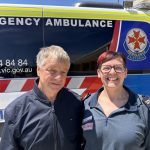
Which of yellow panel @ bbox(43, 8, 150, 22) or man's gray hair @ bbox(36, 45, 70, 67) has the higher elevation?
man's gray hair @ bbox(36, 45, 70, 67)

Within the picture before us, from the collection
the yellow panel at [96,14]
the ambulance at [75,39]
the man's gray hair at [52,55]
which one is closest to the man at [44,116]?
the man's gray hair at [52,55]

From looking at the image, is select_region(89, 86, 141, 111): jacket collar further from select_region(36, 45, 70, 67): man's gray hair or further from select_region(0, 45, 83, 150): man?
select_region(36, 45, 70, 67): man's gray hair

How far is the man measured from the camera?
7.06ft

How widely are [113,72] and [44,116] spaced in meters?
0.50

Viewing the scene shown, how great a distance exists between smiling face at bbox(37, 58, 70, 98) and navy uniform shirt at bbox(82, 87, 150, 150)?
0.27m

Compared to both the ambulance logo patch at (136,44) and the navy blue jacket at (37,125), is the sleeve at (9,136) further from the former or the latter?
the ambulance logo patch at (136,44)

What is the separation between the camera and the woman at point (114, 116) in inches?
85.7

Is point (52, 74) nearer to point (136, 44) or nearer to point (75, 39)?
point (75, 39)

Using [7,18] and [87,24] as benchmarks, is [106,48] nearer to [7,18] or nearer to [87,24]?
[87,24]

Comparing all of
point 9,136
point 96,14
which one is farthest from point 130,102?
point 96,14

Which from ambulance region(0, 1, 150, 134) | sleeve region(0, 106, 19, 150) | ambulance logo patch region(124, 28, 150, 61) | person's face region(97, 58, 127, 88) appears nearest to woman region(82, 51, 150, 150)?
person's face region(97, 58, 127, 88)

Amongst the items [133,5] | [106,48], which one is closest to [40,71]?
[106,48]

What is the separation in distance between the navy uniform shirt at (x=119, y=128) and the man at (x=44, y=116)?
121 mm

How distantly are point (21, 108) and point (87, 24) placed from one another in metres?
2.27
